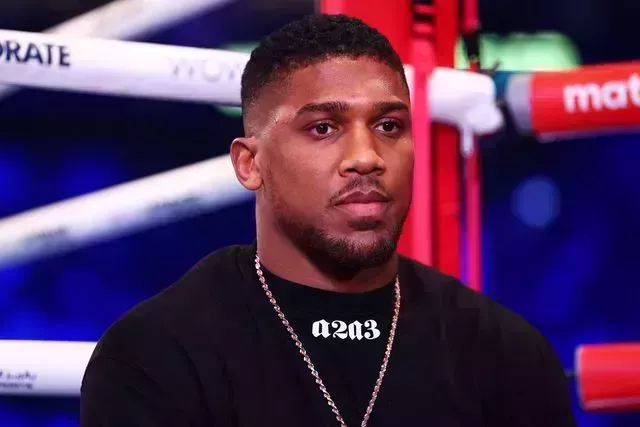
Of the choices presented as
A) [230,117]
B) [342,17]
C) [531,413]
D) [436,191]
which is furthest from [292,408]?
[230,117]

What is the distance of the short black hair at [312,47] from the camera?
125 centimetres

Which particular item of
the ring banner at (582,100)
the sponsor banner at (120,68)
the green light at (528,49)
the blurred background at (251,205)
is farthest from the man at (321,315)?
the green light at (528,49)

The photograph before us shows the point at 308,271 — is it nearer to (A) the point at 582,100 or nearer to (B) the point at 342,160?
(B) the point at 342,160

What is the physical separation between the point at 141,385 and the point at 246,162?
1.15 feet

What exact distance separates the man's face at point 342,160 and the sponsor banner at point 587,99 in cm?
52

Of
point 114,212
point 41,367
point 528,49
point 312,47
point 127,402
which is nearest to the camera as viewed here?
point 127,402

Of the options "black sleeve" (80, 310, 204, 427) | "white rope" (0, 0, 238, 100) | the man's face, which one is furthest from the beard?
"white rope" (0, 0, 238, 100)

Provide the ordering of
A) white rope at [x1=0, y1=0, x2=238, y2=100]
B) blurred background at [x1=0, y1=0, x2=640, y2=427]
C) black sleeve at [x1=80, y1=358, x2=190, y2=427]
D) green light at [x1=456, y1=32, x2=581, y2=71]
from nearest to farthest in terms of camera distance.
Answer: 1. black sleeve at [x1=80, y1=358, x2=190, y2=427]
2. white rope at [x1=0, y1=0, x2=238, y2=100]
3. blurred background at [x1=0, y1=0, x2=640, y2=427]
4. green light at [x1=456, y1=32, x2=581, y2=71]

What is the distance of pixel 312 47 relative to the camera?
125 cm

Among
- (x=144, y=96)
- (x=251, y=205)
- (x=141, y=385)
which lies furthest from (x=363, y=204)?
(x=251, y=205)

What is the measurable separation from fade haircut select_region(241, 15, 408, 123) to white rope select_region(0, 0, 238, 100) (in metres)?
0.56

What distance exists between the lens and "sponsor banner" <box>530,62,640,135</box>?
1665mm

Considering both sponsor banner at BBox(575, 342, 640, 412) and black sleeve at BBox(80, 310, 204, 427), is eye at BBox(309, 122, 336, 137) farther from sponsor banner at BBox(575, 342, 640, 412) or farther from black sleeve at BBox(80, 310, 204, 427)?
sponsor banner at BBox(575, 342, 640, 412)

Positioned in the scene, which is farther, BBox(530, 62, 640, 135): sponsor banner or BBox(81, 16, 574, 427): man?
BBox(530, 62, 640, 135): sponsor banner
